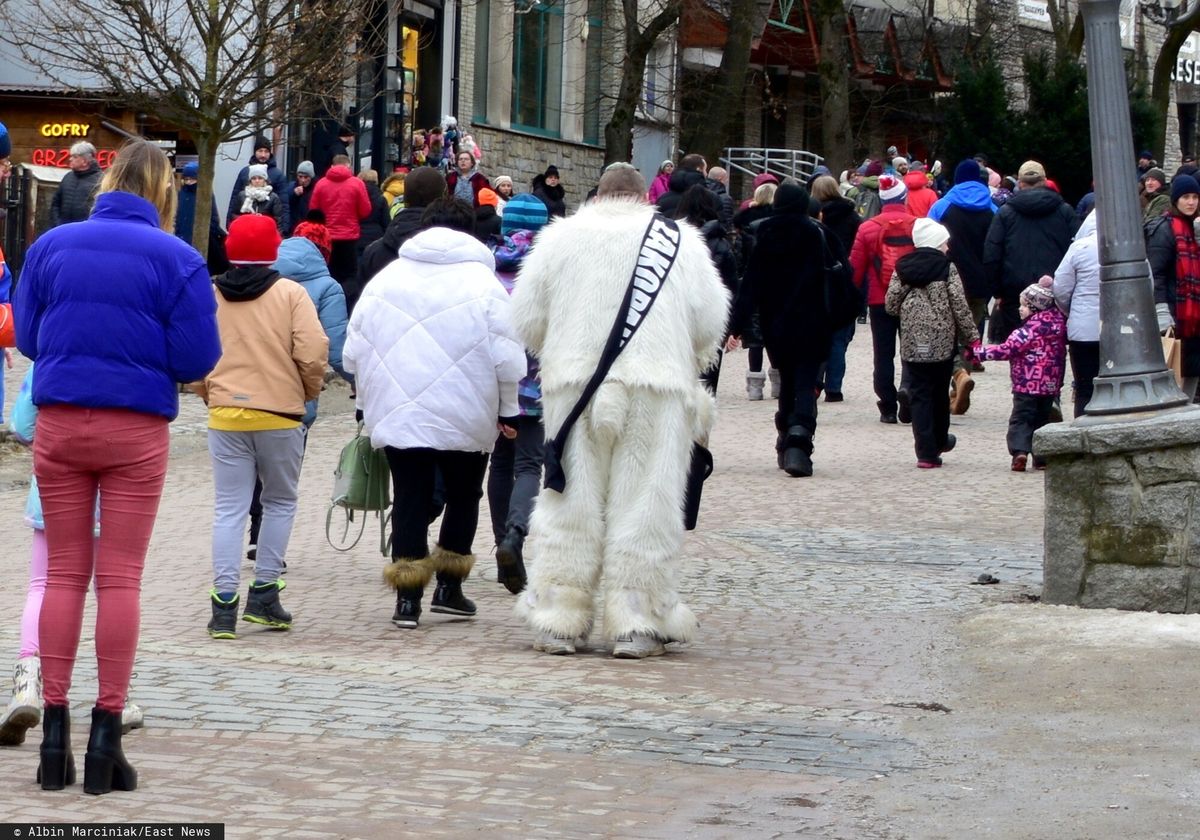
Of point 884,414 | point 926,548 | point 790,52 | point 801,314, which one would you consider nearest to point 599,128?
point 790,52

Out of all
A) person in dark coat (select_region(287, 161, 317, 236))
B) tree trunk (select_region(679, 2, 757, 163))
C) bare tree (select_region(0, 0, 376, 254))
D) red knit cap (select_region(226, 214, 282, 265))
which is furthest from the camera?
tree trunk (select_region(679, 2, 757, 163))

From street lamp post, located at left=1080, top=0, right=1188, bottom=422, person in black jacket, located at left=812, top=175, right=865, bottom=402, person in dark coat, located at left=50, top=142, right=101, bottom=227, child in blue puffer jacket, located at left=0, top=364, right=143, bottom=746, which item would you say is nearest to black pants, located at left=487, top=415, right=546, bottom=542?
street lamp post, located at left=1080, top=0, right=1188, bottom=422

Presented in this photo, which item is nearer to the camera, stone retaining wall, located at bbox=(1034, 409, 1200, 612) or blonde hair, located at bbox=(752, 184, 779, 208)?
stone retaining wall, located at bbox=(1034, 409, 1200, 612)

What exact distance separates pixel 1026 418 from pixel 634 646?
280 inches

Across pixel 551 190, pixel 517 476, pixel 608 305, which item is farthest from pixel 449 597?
pixel 551 190

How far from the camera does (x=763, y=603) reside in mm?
9805

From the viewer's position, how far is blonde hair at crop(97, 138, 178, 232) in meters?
6.12

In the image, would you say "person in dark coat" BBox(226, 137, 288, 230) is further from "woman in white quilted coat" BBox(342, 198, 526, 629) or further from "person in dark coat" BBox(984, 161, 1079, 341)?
"woman in white quilted coat" BBox(342, 198, 526, 629)

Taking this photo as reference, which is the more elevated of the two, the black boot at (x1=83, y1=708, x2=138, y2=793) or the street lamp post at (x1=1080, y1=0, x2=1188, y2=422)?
the street lamp post at (x1=1080, y1=0, x2=1188, y2=422)

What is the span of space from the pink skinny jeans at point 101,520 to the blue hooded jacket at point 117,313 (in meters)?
0.07

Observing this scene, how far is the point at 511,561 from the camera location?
929 cm

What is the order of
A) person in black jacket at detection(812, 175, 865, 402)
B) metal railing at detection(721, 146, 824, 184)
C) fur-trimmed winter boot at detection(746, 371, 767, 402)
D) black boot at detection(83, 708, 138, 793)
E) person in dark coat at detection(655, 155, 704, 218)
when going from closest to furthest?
black boot at detection(83, 708, 138, 793) < person in dark coat at detection(655, 155, 704, 218) < person in black jacket at detection(812, 175, 865, 402) < fur-trimmed winter boot at detection(746, 371, 767, 402) < metal railing at detection(721, 146, 824, 184)

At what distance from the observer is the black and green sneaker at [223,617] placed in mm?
8508

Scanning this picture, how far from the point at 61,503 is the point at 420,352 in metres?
2.82
